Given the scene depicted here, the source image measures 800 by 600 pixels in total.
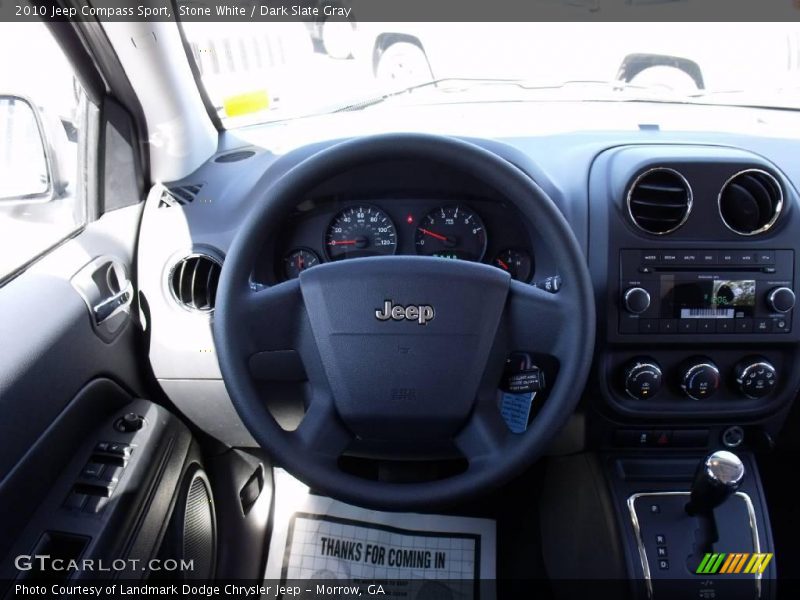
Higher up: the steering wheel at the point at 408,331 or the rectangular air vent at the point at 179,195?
A: the rectangular air vent at the point at 179,195

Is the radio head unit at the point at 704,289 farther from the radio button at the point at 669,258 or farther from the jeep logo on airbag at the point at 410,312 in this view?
the jeep logo on airbag at the point at 410,312

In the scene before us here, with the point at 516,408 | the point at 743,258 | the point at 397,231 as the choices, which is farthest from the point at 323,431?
the point at 743,258

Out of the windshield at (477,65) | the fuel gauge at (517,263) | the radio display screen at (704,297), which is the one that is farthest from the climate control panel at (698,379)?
the windshield at (477,65)

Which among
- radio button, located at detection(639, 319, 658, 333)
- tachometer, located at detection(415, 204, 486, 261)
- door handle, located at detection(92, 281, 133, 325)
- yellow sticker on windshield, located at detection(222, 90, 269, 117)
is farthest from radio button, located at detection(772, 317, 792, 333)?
door handle, located at detection(92, 281, 133, 325)

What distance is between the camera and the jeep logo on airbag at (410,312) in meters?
1.28

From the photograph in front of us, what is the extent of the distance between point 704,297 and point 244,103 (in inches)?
49.6

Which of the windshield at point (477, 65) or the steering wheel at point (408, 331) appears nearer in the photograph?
the steering wheel at point (408, 331)

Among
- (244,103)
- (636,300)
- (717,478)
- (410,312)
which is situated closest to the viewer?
(410,312)

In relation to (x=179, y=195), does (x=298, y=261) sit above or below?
below

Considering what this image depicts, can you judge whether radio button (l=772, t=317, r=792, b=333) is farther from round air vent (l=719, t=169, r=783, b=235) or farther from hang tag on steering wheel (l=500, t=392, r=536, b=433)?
hang tag on steering wheel (l=500, t=392, r=536, b=433)

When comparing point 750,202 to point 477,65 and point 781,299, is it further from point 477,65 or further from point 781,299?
point 477,65

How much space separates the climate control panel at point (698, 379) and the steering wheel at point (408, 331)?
1.32 ft

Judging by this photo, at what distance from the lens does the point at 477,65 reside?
2045mm

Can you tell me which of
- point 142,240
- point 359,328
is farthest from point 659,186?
point 142,240
